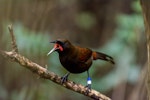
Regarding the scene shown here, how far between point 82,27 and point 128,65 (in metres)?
2.07

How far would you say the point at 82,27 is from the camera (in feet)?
23.7

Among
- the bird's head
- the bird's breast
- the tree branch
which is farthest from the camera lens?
the bird's breast

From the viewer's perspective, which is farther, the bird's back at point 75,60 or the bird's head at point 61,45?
the bird's back at point 75,60

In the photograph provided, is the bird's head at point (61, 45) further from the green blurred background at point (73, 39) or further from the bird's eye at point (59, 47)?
the green blurred background at point (73, 39)

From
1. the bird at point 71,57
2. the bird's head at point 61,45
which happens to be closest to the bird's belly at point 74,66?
the bird at point 71,57

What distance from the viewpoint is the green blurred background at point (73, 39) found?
3.49 meters

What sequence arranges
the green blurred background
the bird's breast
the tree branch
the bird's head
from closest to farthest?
the tree branch → the bird's head → the bird's breast → the green blurred background

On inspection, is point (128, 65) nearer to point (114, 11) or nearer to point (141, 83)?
point (141, 83)

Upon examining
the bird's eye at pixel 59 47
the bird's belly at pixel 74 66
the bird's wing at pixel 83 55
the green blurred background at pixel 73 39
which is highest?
the bird's eye at pixel 59 47

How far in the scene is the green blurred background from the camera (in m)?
3.49

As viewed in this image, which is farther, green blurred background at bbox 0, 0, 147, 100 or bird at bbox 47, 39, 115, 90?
green blurred background at bbox 0, 0, 147, 100

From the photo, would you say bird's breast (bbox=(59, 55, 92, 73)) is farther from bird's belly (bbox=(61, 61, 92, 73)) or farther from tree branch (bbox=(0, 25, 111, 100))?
tree branch (bbox=(0, 25, 111, 100))

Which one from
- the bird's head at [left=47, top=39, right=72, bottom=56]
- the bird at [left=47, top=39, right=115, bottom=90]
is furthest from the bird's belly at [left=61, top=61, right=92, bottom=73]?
the bird's head at [left=47, top=39, right=72, bottom=56]

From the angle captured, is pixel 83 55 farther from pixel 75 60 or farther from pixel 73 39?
pixel 73 39
